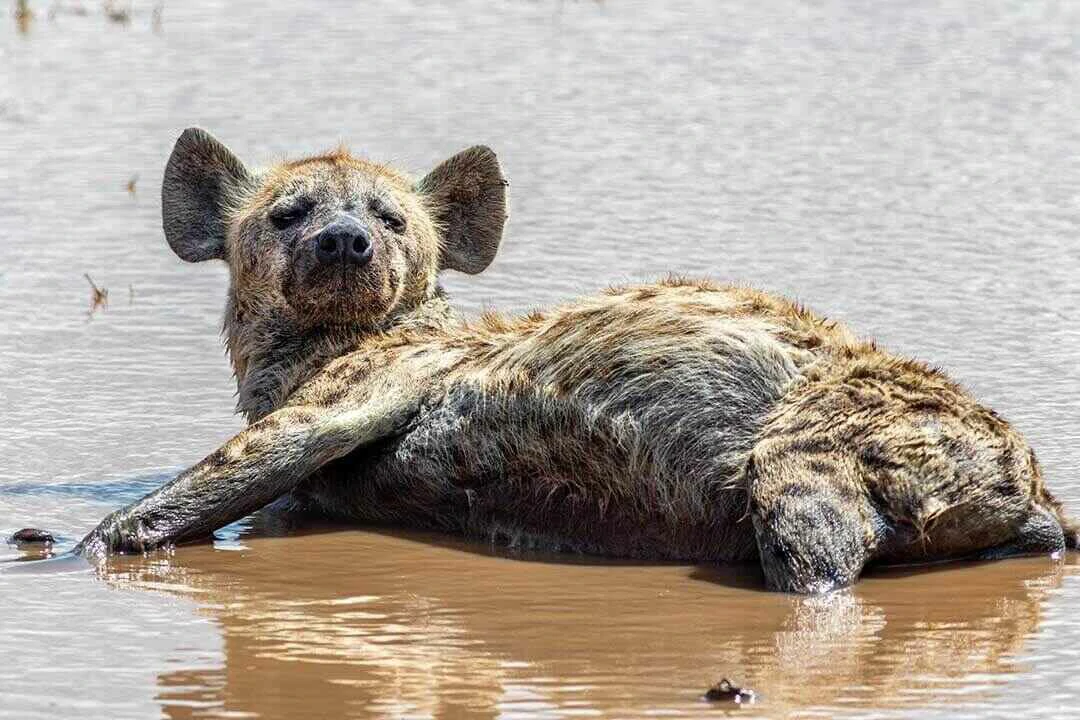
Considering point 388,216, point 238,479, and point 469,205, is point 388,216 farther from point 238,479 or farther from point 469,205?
point 238,479

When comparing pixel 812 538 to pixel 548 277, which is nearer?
pixel 812 538

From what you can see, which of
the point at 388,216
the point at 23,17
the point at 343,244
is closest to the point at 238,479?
the point at 343,244

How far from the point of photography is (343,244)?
6625 mm

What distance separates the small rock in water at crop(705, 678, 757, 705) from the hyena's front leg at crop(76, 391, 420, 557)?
188 centimetres

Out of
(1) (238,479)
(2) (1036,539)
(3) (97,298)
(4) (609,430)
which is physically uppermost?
(3) (97,298)

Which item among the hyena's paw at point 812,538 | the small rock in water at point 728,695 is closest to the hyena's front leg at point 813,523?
the hyena's paw at point 812,538

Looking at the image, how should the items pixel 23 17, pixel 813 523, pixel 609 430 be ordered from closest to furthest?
pixel 813 523, pixel 609 430, pixel 23 17

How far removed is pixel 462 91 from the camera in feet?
40.2

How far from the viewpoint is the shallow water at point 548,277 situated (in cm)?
497

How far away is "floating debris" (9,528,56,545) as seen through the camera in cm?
604

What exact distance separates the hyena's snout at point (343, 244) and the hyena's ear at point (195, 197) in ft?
2.83

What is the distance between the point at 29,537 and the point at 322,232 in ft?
4.21

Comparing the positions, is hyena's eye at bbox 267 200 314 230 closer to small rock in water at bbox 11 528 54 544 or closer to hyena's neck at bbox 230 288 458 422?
hyena's neck at bbox 230 288 458 422

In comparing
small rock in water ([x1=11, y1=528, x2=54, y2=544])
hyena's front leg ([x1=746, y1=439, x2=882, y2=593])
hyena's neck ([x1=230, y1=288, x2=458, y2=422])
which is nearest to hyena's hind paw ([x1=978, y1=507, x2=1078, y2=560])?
hyena's front leg ([x1=746, y1=439, x2=882, y2=593])
